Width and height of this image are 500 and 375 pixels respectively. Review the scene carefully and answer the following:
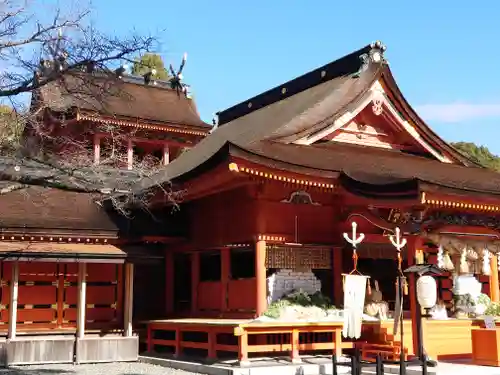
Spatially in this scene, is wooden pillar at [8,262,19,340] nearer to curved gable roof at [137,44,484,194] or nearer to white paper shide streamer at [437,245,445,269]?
curved gable roof at [137,44,484,194]

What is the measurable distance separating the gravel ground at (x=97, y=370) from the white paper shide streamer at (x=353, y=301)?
11.9 ft

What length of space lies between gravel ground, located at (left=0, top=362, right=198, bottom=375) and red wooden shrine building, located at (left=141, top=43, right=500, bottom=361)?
3.43ft

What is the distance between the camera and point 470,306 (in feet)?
51.9

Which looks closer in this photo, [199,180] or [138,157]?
[199,180]

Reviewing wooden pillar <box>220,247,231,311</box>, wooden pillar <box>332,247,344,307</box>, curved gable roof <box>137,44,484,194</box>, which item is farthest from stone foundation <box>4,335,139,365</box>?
wooden pillar <box>332,247,344,307</box>

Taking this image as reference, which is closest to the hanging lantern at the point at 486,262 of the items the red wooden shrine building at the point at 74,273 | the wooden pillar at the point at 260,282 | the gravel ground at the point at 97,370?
the wooden pillar at the point at 260,282

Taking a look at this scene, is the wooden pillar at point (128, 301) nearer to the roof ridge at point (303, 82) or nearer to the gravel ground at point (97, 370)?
the gravel ground at point (97, 370)

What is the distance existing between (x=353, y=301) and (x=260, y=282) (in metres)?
2.88

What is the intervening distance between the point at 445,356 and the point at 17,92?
10500 mm

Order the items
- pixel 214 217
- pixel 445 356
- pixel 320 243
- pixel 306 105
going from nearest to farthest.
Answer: pixel 445 356
pixel 320 243
pixel 214 217
pixel 306 105

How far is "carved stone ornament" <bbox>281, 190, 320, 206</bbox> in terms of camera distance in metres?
14.9

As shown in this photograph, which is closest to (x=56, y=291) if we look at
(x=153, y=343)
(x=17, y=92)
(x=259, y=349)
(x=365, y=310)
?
(x=153, y=343)

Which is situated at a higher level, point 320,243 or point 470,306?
point 320,243

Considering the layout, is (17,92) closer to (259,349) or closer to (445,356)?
(259,349)
